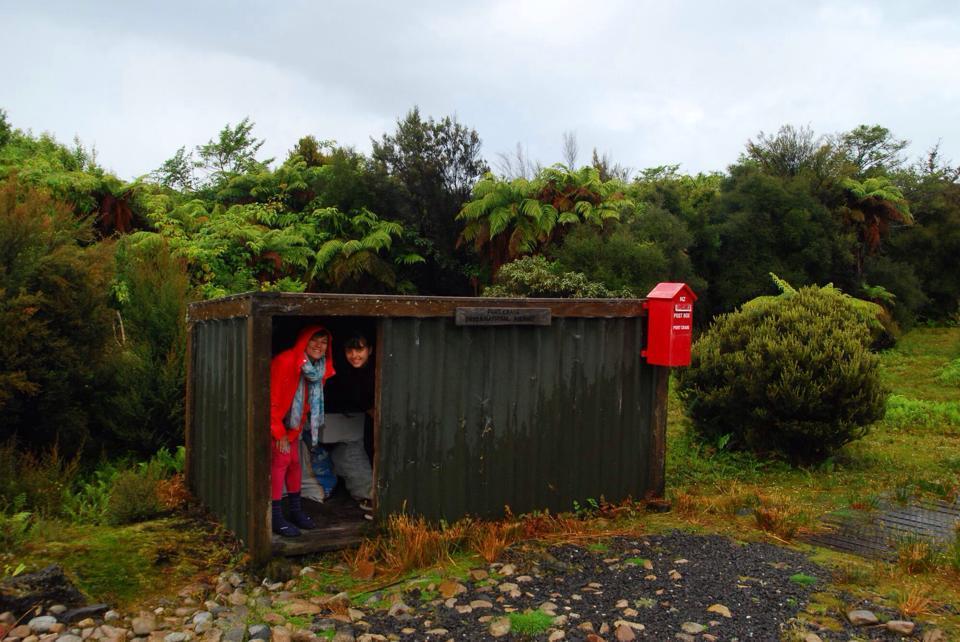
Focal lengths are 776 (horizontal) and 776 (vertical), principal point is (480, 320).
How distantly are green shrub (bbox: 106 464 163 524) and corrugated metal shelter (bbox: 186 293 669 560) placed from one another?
18.5 inches

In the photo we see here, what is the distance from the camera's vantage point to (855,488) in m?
7.82

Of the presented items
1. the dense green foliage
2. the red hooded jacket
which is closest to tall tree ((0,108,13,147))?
the dense green foliage

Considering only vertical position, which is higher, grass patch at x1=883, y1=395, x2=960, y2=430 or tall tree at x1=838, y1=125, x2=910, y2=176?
tall tree at x1=838, y1=125, x2=910, y2=176

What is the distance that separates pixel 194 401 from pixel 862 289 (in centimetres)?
2129

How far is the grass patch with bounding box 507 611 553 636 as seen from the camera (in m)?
4.17

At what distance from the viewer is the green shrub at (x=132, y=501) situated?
6387 millimetres

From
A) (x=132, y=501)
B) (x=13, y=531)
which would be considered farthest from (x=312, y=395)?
(x=13, y=531)

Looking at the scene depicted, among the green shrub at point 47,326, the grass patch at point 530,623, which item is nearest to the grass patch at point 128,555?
the grass patch at point 530,623

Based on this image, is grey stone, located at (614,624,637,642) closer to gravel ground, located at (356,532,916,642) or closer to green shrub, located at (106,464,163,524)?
gravel ground, located at (356,532,916,642)

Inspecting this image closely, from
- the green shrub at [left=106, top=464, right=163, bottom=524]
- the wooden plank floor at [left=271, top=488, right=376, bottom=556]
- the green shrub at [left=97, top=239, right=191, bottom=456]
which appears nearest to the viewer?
the wooden plank floor at [left=271, top=488, right=376, bottom=556]

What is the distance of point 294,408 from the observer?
18.9ft

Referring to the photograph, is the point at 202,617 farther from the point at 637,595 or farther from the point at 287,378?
the point at 637,595

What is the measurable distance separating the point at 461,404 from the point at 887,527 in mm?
3620

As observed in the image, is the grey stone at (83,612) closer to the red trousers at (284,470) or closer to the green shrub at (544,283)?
the red trousers at (284,470)
